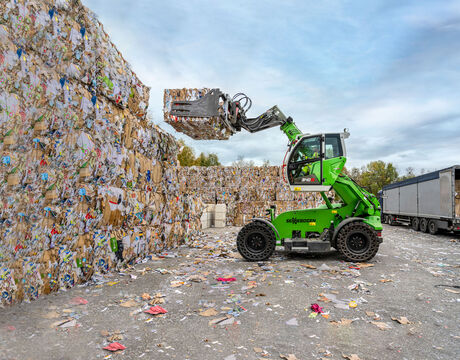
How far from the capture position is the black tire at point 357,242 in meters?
7.23

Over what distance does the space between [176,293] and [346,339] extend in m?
A: 2.66

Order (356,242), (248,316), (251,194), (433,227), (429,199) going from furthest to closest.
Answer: (251,194), (429,199), (433,227), (356,242), (248,316)

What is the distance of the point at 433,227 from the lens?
1397 centimetres

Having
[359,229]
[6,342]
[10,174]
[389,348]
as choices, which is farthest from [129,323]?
[359,229]

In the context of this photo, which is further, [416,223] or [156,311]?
[416,223]

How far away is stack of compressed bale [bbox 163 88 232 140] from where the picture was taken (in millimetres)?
7211

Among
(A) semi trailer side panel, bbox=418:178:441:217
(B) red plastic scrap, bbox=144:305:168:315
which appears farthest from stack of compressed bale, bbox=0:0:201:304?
(A) semi trailer side panel, bbox=418:178:441:217

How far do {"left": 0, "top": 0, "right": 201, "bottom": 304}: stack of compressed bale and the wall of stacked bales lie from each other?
9931 millimetres

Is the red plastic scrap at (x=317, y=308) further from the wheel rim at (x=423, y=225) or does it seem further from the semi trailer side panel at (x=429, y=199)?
the wheel rim at (x=423, y=225)

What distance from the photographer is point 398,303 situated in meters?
4.62

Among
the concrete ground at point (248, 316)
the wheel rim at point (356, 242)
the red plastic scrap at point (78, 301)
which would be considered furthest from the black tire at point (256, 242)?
the red plastic scrap at point (78, 301)

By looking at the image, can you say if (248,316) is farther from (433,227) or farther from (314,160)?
(433,227)

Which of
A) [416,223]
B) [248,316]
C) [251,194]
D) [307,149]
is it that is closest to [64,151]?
[248,316]

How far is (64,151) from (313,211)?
18.6 feet
